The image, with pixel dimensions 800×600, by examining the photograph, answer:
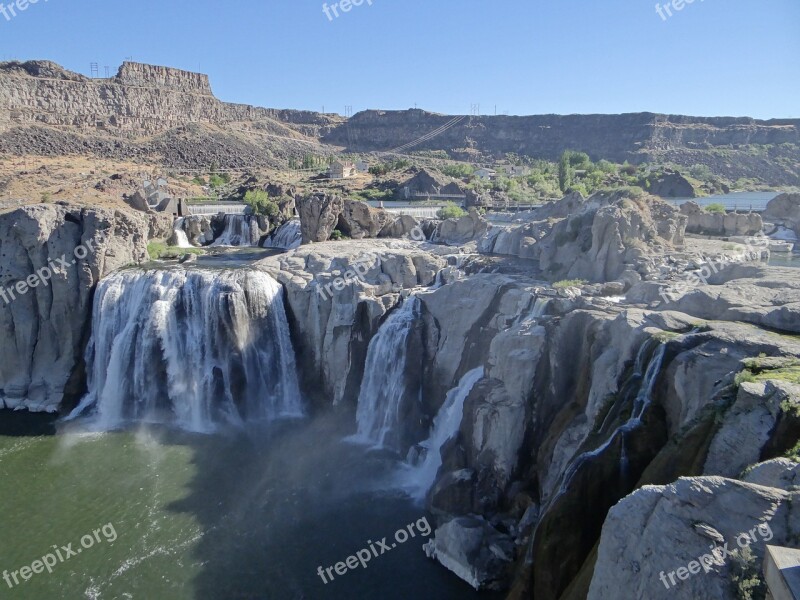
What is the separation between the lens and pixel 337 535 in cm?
1875

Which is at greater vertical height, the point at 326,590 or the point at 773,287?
the point at 773,287

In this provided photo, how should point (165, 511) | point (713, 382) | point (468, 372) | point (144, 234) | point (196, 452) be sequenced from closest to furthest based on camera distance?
point (713, 382), point (165, 511), point (468, 372), point (196, 452), point (144, 234)

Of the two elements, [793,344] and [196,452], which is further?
[196,452]

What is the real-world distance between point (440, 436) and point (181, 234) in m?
31.6

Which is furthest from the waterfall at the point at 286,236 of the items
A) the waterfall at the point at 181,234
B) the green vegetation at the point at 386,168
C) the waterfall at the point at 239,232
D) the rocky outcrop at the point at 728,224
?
the green vegetation at the point at 386,168

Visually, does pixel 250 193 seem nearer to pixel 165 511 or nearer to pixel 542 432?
pixel 165 511

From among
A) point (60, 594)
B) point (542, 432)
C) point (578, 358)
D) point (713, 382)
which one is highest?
point (713, 382)

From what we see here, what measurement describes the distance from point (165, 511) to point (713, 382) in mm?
17252

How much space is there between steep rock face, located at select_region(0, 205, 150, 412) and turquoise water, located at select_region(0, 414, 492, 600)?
378cm

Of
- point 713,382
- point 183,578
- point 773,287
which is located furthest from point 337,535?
point 773,287

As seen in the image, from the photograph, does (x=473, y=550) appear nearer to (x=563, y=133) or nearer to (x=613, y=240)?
(x=613, y=240)

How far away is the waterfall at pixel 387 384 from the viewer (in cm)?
2467

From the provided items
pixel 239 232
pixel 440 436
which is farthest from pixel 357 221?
pixel 440 436

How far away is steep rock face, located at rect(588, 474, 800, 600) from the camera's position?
7859 millimetres
